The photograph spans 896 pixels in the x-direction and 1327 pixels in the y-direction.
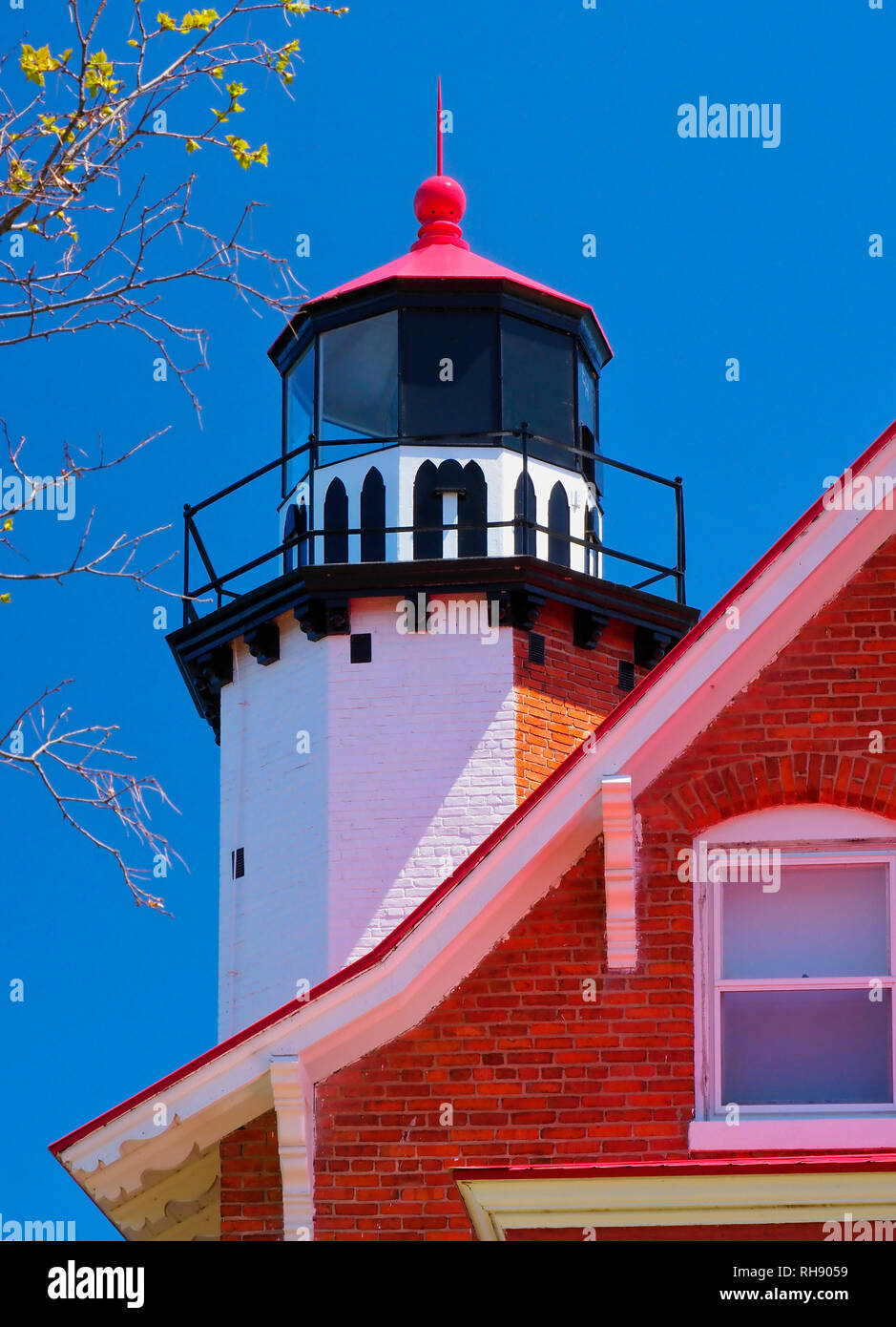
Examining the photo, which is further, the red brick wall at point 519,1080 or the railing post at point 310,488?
the railing post at point 310,488

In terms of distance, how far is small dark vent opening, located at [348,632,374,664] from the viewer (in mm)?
22656

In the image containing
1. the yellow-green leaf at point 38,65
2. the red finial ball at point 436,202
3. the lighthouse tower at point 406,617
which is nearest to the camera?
the yellow-green leaf at point 38,65

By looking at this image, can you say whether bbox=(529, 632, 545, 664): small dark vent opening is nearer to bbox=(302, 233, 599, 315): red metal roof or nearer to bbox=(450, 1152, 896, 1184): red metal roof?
bbox=(302, 233, 599, 315): red metal roof

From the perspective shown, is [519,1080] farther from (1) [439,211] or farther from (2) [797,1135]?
(1) [439,211]

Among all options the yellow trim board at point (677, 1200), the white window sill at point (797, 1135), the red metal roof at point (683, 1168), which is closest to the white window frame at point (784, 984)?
the white window sill at point (797, 1135)

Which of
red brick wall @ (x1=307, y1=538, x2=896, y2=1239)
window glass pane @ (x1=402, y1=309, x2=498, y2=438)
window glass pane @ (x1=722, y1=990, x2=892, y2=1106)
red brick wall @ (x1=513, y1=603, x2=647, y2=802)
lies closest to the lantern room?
window glass pane @ (x1=402, y1=309, x2=498, y2=438)

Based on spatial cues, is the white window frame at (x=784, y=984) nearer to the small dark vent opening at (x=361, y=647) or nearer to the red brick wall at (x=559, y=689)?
the red brick wall at (x=559, y=689)

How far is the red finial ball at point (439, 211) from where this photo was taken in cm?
2484

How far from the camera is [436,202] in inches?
988

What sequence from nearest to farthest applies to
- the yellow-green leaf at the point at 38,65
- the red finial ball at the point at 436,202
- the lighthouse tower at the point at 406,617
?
the yellow-green leaf at the point at 38,65 → the lighthouse tower at the point at 406,617 → the red finial ball at the point at 436,202

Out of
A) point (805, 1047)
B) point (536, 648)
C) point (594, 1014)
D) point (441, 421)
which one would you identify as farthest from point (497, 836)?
point (441, 421)

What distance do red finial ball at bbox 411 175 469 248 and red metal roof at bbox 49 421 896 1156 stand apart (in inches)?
507

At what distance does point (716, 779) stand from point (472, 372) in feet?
38.0

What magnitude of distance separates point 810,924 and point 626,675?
11.0 meters
